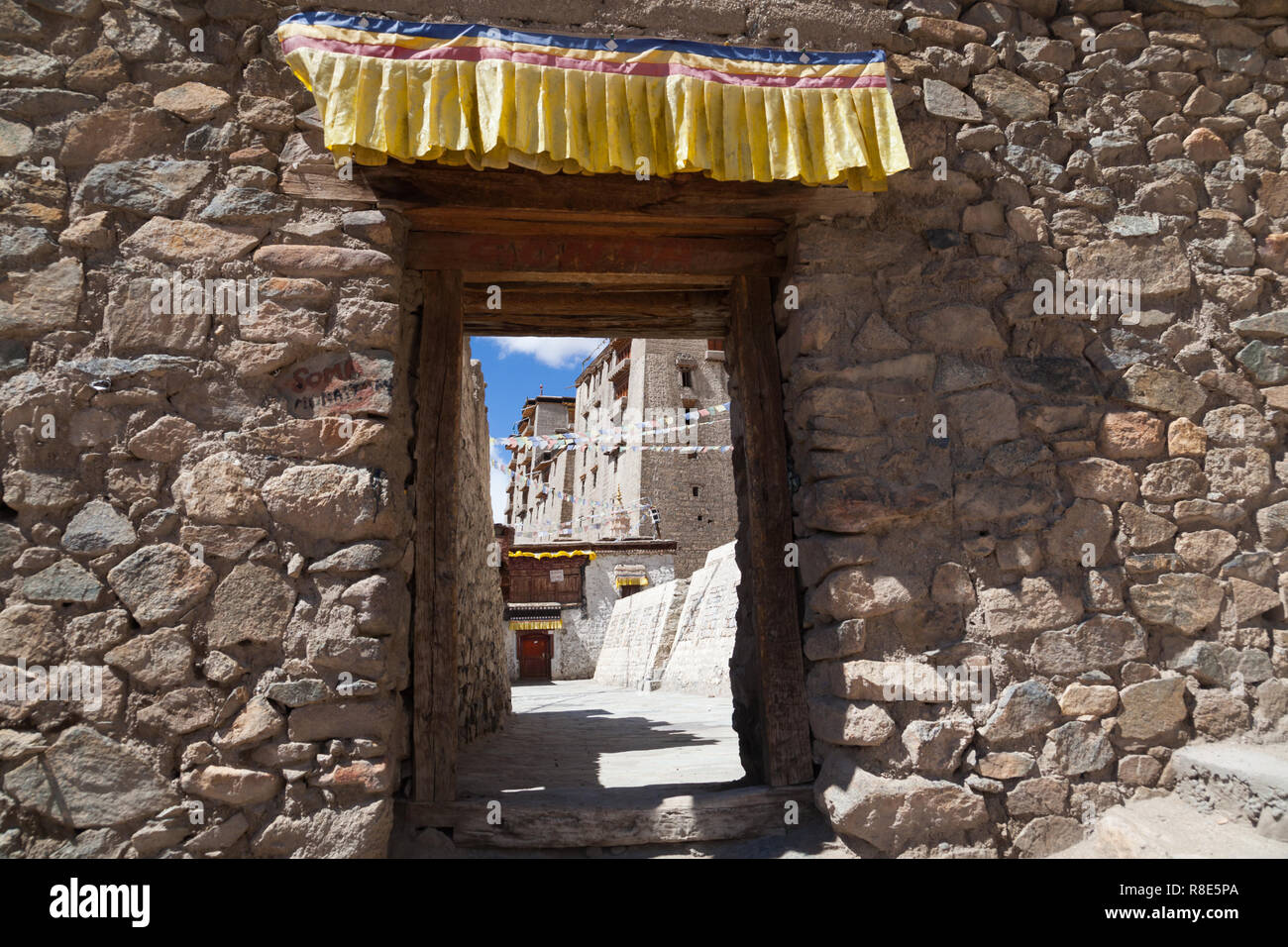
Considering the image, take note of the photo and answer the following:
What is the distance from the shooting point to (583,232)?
345 centimetres

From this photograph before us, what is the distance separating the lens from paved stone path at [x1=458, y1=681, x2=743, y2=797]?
4160mm

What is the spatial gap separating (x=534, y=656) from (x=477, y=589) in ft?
62.6

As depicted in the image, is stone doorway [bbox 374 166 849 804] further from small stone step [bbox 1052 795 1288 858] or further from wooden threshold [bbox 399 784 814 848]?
small stone step [bbox 1052 795 1288 858]

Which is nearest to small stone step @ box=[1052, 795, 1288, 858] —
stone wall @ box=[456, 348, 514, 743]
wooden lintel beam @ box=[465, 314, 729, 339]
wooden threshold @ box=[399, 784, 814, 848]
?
wooden threshold @ box=[399, 784, 814, 848]

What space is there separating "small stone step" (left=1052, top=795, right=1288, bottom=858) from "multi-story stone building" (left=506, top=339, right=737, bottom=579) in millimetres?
21619

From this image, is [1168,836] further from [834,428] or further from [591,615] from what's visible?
[591,615]

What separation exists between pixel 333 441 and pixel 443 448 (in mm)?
524

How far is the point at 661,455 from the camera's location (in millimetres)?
28047

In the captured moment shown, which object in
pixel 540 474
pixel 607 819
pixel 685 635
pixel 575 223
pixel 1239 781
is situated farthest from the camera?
pixel 540 474

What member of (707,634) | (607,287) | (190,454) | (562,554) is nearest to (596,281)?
(607,287)

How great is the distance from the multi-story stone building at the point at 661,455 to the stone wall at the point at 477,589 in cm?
1653

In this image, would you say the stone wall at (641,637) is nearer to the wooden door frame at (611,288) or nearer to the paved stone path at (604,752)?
the paved stone path at (604,752)

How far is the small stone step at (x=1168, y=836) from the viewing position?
2.51 meters

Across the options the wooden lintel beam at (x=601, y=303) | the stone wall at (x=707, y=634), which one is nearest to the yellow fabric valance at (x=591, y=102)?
the wooden lintel beam at (x=601, y=303)
